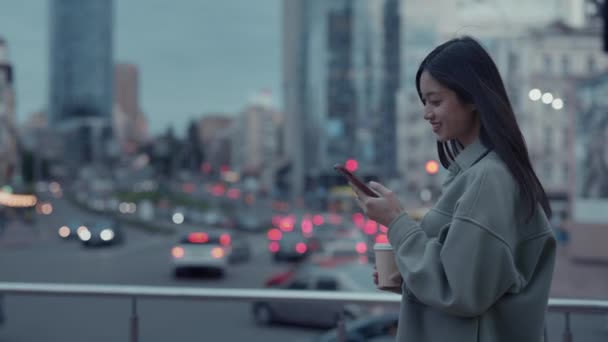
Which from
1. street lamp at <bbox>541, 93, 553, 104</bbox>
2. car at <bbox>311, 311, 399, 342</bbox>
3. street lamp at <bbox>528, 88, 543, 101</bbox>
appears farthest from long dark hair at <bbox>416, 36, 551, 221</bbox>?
street lamp at <bbox>541, 93, 553, 104</bbox>

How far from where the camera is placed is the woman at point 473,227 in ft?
5.44

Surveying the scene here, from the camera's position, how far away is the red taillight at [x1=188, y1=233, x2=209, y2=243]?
2167cm

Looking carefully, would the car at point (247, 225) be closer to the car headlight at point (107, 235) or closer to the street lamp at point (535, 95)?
the car headlight at point (107, 235)

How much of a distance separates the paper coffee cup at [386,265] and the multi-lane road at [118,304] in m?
2.15

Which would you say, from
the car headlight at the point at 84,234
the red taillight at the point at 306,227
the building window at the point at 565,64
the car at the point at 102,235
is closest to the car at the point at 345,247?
the red taillight at the point at 306,227

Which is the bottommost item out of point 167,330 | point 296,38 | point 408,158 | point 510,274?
point 408,158

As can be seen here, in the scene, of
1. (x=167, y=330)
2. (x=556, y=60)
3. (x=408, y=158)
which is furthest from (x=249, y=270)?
(x=408, y=158)

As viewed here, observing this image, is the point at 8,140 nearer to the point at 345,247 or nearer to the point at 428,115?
the point at 345,247

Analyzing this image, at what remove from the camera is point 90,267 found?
24516 mm

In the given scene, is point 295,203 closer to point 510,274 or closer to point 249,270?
point 249,270

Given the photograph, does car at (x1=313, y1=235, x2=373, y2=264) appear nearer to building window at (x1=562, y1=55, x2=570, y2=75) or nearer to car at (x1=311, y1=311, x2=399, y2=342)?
car at (x1=311, y1=311, x2=399, y2=342)

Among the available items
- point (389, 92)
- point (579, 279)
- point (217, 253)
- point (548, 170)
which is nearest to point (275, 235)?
point (217, 253)

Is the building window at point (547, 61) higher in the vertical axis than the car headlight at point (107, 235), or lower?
higher

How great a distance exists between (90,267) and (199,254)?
537 centimetres
